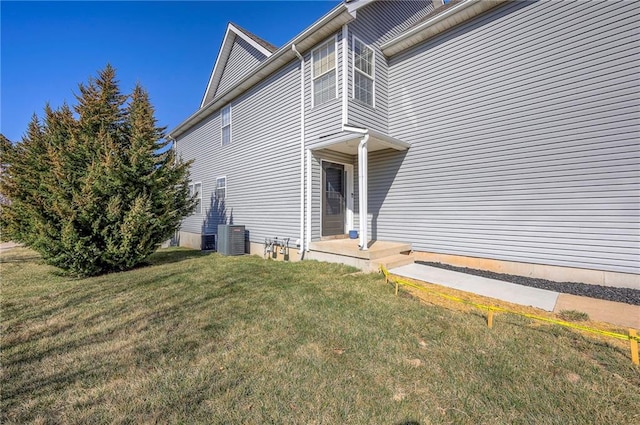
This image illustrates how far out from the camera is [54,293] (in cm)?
493

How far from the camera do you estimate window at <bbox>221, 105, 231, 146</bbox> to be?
10.5 metres

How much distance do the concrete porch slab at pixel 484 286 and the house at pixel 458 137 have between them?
787 mm

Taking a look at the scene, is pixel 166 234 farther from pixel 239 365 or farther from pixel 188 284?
pixel 239 365

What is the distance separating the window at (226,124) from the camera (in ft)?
34.4

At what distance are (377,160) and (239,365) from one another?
6222 mm

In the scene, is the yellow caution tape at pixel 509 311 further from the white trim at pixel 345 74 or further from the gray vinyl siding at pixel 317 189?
the white trim at pixel 345 74

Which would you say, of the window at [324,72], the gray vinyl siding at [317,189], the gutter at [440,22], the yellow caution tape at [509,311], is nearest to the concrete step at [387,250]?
the yellow caution tape at [509,311]

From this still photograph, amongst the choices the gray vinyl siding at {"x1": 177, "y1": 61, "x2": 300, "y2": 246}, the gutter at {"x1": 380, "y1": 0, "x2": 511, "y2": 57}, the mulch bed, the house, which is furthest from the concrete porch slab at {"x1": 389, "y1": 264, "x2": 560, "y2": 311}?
the gutter at {"x1": 380, "y1": 0, "x2": 511, "y2": 57}

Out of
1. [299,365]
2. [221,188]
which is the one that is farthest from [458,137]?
[221,188]

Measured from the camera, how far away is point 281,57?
7.66m

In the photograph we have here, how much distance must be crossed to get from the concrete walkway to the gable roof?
8166mm

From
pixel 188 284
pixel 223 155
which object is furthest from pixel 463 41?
pixel 223 155

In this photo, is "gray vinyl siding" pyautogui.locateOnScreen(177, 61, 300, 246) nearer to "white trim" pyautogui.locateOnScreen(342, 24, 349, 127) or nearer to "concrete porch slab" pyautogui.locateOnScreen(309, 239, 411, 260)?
"concrete porch slab" pyautogui.locateOnScreen(309, 239, 411, 260)

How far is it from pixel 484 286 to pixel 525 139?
304 centimetres
